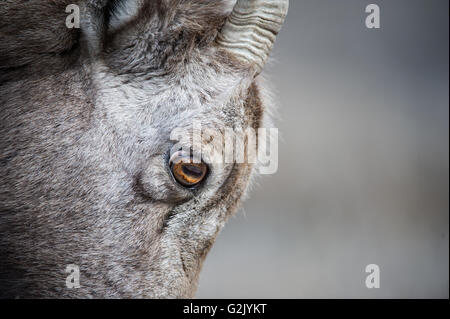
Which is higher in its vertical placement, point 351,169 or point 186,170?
point 351,169

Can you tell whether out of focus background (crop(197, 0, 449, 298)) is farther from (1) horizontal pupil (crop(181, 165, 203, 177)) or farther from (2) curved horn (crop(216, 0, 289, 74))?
(1) horizontal pupil (crop(181, 165, 203, 177))

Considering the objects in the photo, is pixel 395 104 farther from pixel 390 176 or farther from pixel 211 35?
pixel 211 35

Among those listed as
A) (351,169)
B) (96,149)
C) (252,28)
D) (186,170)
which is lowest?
(186,170)

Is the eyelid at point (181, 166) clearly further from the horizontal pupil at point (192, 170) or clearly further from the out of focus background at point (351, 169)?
the out of focus background at point (351, 169)

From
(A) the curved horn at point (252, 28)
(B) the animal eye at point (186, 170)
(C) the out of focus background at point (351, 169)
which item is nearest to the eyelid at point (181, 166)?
(B) the animal eye at point (186, 170)

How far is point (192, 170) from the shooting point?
7.69ft

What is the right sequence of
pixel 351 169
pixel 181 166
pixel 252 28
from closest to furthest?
pixel 181 166
pixel 252 28
pixel 351 169

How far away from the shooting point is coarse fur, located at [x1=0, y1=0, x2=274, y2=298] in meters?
2.33

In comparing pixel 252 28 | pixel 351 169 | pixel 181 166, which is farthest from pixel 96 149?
pixel 351 169

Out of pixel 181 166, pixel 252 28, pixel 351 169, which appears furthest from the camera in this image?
pixel 351 169

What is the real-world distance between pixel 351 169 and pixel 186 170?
3.77 meters

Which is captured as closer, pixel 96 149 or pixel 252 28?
pixel 96 149

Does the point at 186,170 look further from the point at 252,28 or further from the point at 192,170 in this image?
the point at 252,28
